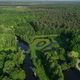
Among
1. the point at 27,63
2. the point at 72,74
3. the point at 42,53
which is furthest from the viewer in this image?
the point at 42,53

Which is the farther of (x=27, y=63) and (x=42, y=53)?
(x=42, y=53)

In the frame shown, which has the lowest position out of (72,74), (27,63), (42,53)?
A: (72,74)

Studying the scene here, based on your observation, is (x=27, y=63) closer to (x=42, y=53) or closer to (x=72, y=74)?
(x=42, y=53)

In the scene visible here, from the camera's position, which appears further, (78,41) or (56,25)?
(56,25)

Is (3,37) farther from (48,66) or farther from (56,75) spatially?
(56,75)

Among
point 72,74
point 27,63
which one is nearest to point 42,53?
point 27,63

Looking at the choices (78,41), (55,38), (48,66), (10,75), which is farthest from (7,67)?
(55,38)

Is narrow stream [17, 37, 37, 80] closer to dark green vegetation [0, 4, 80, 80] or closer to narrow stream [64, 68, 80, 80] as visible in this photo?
dark green vegetation [0, 4, 80, 80]

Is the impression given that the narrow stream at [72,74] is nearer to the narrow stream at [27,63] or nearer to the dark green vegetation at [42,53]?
the dark green vegetation at [42,53]

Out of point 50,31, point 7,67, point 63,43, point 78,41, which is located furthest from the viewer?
point 50,31

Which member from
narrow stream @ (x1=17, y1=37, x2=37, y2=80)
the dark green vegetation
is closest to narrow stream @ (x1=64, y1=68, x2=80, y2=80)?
the dark green vegetation

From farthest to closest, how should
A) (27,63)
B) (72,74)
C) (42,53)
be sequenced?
(42,53), (27,63), (72,74)
